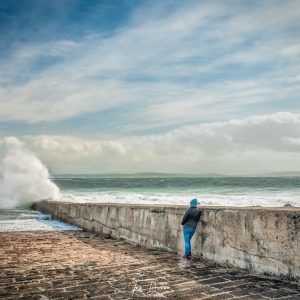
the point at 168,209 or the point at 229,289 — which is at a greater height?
the point at 168,209

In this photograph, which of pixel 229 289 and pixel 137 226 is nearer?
pixel 229 289

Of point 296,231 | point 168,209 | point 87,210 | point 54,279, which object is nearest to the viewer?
point 296,231

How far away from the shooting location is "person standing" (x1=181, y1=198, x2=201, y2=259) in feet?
19.7

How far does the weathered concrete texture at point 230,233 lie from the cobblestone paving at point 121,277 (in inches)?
8.5

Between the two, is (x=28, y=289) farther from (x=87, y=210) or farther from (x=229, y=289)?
(x=87, y=210)

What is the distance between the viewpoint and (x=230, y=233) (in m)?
5.45

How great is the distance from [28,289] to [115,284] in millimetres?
1124

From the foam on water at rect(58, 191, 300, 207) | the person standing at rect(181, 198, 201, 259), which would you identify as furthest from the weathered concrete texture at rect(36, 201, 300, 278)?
the foam on water at rect(58, 191, 300, 207)

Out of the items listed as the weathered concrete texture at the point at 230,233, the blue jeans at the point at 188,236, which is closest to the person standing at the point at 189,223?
the blue jeans at the point at 188,236

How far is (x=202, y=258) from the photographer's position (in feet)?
19.5

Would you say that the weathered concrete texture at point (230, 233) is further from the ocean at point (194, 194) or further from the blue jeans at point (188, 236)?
the ocean at point (194, 194)

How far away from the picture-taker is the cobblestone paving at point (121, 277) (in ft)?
13.1

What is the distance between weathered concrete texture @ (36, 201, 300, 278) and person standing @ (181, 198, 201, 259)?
0.15 m

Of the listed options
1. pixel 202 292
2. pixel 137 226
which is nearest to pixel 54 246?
pixel 137 226
